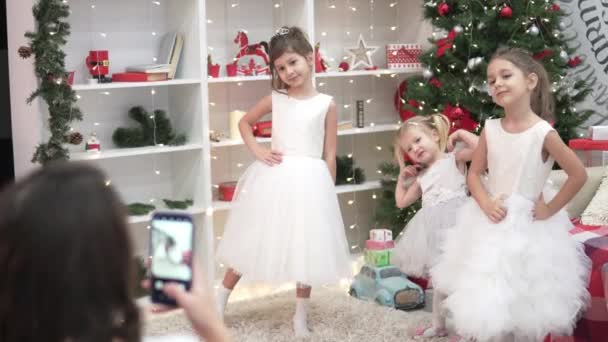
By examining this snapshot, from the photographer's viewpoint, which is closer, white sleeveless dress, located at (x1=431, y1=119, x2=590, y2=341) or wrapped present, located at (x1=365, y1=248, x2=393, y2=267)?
white sleeveless dress, located at (x1=431, y1=119, x2=590, y2=341)

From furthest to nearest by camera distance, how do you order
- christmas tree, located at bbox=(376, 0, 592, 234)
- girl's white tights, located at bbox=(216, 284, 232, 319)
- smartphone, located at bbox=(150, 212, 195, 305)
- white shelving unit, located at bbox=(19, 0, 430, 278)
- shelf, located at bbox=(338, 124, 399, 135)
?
shelf, located at bbox=(338, 124, 399, 135)
christmas tree, located at bbox=(376, 0, 592, 234)
white shelving unit, located at bbox=(19, 0, 430, 278)
girl's white tights, located at bbox=(216, 284, 232, 319)
smartphone, located at bbox=(150, 212, 195, 305)

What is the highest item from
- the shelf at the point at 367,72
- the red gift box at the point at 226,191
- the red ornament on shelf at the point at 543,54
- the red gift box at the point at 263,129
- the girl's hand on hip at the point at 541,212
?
the red ornament on shelf at the point at 543,54

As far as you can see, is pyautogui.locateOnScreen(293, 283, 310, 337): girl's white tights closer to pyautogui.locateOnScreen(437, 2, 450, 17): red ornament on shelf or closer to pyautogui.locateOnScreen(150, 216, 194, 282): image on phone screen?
pyautogui.locateOnScreen(437, 2, 450, 17): red ornament on shelf

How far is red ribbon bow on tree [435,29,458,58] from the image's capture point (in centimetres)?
481

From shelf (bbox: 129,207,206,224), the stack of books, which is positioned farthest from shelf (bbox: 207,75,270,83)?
shelf (bbox: 129,207,206,224)

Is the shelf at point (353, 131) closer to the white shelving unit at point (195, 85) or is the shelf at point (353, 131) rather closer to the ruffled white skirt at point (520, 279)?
the white shelving unit at point (195, 85)

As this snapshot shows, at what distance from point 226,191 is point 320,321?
1160mm

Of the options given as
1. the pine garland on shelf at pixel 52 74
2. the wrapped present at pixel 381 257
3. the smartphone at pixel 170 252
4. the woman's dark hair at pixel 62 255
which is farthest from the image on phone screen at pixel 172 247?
the wrapped present at pixel 381 257

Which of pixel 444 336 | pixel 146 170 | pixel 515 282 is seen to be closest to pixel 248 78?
pixel 146 170

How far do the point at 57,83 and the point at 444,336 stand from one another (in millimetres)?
2009

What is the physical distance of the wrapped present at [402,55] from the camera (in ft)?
17.7

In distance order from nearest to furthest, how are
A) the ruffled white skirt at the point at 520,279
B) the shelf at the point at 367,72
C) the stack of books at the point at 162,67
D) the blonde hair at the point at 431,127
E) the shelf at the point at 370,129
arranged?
the ruffled white skirt at the point at 520,279 < the blonde hair at the point at 431,127 < the stack of books at the point at 162,67 < the shelf at the point at 367,72 < the shelf at the point at 370,129

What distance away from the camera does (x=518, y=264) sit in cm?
308

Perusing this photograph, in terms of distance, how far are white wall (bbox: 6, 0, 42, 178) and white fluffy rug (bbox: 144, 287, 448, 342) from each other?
3.23ft
